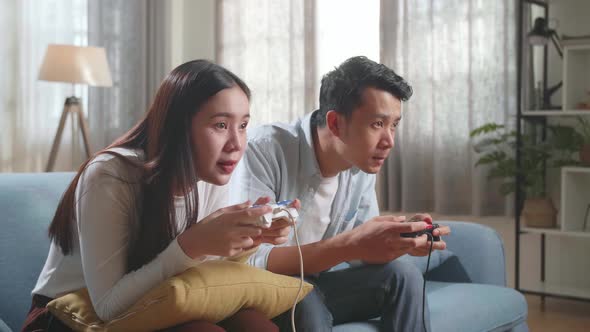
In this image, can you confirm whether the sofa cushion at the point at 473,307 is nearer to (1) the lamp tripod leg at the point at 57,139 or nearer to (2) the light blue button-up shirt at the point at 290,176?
(2) the light blue button-up shirt at the point at 290,176

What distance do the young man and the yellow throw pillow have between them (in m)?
0.33

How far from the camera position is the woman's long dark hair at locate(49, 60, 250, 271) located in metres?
1.35

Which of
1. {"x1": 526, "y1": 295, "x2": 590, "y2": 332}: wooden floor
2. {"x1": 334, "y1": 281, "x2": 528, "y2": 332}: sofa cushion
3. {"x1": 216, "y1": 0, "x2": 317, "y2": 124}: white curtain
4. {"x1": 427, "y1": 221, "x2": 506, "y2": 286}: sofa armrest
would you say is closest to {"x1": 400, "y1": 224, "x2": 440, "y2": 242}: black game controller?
{"x1": 334, "y1": 281, "x2": 528, "y2": 332}: sofa cushion

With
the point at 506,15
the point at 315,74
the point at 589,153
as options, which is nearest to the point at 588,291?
the point at 589,153

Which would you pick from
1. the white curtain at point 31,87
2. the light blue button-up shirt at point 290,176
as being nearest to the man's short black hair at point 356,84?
the light blue button-up shirt at point 290,176

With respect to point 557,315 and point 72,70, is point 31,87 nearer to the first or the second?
point 72,70

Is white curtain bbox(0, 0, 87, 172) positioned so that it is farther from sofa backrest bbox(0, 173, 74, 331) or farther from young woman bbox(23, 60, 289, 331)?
young woman bbox(23, 60, 289, 331)

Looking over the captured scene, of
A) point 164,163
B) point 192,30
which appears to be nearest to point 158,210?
point 164,163

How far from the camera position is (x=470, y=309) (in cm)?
209

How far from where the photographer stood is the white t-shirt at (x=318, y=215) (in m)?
1.98

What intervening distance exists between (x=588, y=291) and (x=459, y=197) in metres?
0.79

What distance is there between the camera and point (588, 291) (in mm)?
3512

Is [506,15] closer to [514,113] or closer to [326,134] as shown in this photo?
[514,113]

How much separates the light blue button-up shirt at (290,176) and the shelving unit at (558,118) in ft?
5.58
